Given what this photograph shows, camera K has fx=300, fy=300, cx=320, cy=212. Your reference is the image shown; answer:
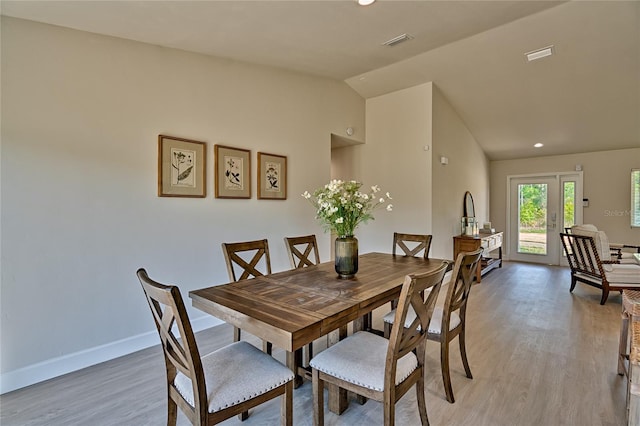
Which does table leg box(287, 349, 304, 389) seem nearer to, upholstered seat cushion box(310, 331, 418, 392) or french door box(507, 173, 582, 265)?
upholstered seat cushion box(310, 331, 418, 392)

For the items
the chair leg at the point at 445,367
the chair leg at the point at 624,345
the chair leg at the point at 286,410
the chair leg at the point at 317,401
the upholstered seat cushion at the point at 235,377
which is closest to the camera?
the upholstered seat cushion at the point at 235,377

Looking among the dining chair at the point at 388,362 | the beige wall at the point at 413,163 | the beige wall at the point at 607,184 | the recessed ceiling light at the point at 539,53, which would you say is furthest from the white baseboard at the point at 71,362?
the beige wall at the point at 607,184

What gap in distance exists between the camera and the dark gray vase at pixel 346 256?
2131 millimetres

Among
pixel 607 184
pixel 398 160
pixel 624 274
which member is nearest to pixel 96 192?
pixel 398 160

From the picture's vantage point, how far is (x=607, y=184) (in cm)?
602

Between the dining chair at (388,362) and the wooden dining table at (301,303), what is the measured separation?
165 mm

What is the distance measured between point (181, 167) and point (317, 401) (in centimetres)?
240

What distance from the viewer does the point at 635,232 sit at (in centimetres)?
Answer: 572

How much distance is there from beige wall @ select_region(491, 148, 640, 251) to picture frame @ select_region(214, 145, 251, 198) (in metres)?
6.66

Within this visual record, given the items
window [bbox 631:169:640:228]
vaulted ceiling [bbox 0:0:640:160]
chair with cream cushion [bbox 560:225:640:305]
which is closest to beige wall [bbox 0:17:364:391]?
vaulted ceiling [bbox 0:0:640:160]

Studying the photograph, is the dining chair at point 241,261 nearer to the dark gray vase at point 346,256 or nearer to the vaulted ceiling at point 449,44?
the dark gray vase at point 346,256

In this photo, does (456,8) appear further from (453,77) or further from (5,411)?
(5,411)

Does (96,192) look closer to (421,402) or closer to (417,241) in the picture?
(421,402)

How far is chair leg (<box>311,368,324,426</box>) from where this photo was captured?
62.1 inches
